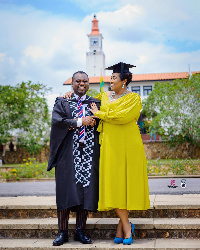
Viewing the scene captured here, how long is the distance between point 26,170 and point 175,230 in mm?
11403

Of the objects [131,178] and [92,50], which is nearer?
[131,178]

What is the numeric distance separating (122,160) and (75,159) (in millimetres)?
621

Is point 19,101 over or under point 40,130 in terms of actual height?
over

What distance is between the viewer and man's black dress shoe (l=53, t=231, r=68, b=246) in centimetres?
453

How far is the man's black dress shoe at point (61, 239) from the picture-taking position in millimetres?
4531

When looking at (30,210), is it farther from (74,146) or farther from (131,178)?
(131,178)

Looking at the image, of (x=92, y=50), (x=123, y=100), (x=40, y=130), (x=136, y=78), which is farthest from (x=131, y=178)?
(x=92, y=50)

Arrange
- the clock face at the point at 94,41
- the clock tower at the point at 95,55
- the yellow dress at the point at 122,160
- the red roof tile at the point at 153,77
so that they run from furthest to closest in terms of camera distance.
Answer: the clock face at the point at 94,41, the clock tower at the point at 95,55, the red roof tile at the point at 153,77, the yellow dress at the point at 122,160

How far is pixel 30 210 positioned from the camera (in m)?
5.53

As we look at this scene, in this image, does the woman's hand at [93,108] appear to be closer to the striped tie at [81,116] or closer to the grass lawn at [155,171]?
the striped tie at [81,116]

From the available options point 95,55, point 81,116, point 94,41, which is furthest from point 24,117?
point 94,41

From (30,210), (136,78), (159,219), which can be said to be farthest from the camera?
(136,78)

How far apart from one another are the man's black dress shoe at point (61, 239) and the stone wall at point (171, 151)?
2558 centimetres

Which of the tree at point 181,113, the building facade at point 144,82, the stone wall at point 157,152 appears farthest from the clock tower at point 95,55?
the tree at point 181,113
